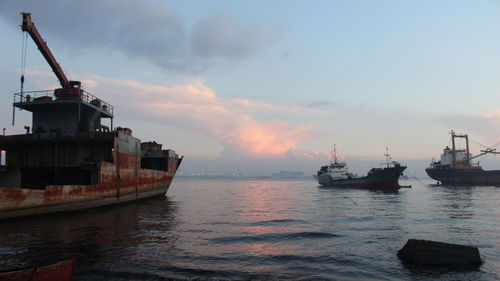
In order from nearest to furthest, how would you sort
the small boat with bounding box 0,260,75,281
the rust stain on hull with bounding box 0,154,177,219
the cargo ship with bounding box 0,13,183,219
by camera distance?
the small boat with bounding box 0,260,75,281, the rust stain on hull with bounding box 0,154,177,219, the cargo ship with bounding box 0,13,183,219

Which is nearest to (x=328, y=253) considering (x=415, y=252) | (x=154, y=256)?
(x=415, y=252)

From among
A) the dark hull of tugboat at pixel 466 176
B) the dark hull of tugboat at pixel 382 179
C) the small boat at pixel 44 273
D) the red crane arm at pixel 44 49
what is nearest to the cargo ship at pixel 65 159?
the red crane arm at pixel 44 49

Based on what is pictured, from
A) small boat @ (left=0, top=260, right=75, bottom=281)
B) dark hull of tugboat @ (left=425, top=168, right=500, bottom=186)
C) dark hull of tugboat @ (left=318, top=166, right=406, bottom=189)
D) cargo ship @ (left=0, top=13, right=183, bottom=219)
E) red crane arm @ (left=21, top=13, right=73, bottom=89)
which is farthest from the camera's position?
dark hull of tugboat @ (left=425, top=168, right=500, bottom=186)

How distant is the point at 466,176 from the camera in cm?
8894

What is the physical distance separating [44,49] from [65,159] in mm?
12434

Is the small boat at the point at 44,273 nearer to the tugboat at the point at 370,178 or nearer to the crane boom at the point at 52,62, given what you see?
the crane boom at the point at 52,62

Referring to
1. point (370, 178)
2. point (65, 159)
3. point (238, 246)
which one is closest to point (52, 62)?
point (65, 159)

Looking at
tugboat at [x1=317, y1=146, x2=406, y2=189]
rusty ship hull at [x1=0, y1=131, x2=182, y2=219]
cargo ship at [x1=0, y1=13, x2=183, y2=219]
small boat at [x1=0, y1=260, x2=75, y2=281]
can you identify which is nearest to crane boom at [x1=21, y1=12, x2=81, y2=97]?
cargo ship at [x1=0, y1=13, x2=183, y2=219]

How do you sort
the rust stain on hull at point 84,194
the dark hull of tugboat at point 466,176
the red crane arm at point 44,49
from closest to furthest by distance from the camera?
the rust stain on hull at point 84,194
the red crane arm at point 44,49
the dark hull of tugboat at point 466,176

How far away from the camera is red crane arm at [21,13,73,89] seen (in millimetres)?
29500

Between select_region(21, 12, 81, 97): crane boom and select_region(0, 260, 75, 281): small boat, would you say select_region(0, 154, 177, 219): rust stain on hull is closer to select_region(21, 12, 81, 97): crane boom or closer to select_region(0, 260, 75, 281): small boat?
select_region(21, 12, 81, 97): crane boom

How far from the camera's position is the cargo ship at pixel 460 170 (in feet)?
281

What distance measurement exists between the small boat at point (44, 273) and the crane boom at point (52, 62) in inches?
1175

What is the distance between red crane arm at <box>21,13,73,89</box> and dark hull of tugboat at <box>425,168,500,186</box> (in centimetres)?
9585
